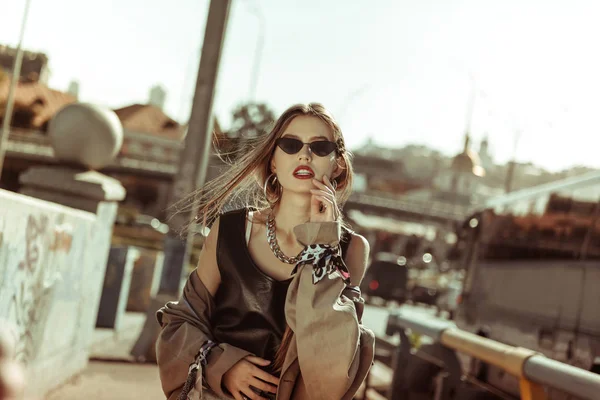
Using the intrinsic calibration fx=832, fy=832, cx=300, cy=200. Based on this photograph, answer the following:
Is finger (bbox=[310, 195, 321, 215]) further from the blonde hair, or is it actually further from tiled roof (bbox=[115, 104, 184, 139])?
tiled roof (bbox=[115, 104, 184, 139])

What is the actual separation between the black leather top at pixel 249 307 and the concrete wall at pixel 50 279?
252cm

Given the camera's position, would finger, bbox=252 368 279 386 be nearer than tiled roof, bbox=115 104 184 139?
Yes

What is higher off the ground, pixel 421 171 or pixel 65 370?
pixel 421 171

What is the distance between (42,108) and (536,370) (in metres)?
75.1

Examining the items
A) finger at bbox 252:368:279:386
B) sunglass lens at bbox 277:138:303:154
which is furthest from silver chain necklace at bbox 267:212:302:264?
finger at bbox 252:368:279:386

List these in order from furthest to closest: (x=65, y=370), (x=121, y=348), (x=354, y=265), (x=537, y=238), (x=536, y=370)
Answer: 1. (x=537, y=238)
2. (x=121, y=348)
3. (x=65, y=370)
4. (x=536, y=370)
5. (x=354, y=265)

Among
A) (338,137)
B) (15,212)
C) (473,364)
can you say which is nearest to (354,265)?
(338,137)

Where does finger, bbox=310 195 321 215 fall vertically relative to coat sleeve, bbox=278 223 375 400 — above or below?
above

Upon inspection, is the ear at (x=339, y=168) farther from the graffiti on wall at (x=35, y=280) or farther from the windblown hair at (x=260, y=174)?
the graffiti on wall at (x=35, y=280)

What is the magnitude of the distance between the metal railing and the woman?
4.71 feet

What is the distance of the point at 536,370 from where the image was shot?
13.0 ft

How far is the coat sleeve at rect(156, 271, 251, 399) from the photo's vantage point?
7.76 feet

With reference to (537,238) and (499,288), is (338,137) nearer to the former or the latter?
(537,238)

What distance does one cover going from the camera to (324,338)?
2.15 m
